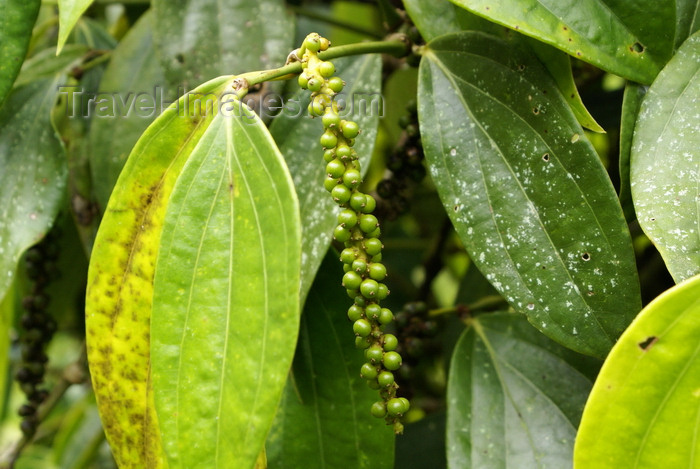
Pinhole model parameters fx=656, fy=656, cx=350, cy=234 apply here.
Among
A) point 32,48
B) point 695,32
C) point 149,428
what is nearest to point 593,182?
point 695,32

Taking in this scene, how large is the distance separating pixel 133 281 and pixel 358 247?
0.18m

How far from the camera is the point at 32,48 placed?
867 millimetres

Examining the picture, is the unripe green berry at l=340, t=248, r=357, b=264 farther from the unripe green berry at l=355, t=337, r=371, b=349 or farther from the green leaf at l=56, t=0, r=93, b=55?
the green leaf at l=56, t=0, r=93, b=55

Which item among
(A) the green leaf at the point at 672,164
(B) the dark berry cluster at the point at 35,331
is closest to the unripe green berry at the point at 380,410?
(A) the green leaf at the point at 672,164

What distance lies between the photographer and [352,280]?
43cm

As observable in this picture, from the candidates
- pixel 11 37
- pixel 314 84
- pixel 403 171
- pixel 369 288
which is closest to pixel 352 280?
pixel 369 288

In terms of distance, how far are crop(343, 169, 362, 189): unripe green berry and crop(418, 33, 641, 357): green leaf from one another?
0.09 meters

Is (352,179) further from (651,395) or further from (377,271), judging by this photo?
(651,395)

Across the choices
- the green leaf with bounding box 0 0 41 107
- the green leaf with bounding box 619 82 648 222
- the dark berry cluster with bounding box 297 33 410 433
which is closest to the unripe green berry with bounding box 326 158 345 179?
the dark berry cluster with bounding box 297 33 410 433

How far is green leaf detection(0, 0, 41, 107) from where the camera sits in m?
0.56

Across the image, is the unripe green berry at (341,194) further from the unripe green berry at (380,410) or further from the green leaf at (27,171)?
the green leaf at (27,171)

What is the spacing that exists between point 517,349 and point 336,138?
0.91 ft

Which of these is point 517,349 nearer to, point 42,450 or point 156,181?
point 156,181

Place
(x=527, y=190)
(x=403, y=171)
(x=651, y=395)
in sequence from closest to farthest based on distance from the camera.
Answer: (x=651, y=395) → (x=527, y=190) → (x=403, y=171)
